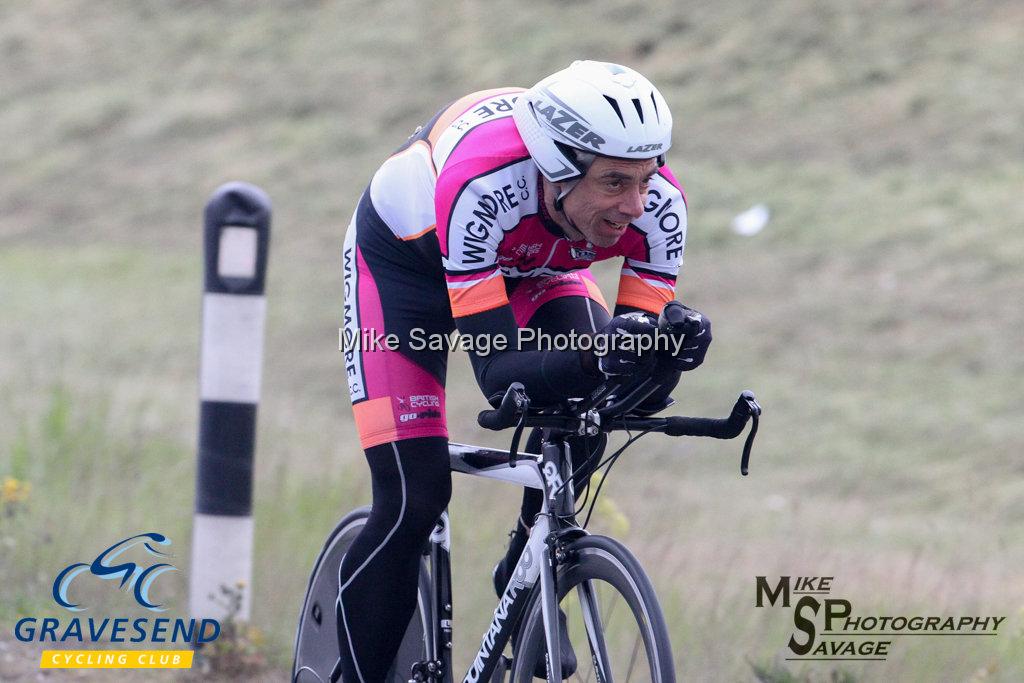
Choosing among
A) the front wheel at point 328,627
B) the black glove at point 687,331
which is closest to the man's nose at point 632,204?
the black glove at point 687,331

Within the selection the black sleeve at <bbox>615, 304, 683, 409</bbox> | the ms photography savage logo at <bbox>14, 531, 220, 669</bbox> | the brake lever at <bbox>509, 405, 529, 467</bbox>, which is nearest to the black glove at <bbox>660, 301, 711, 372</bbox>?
the black sleeve at <bbox>615, 304, 683, 409</bbox>

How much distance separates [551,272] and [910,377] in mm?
7072

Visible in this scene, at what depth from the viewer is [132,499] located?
18.9ft

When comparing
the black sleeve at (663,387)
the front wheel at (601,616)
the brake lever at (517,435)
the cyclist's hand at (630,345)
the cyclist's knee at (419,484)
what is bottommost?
the front wheel at (601,616)

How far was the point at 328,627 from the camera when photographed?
406 cm

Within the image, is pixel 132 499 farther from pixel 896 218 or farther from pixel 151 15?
pixel 151 15

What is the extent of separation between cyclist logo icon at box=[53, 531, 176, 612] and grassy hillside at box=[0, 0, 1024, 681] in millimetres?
153

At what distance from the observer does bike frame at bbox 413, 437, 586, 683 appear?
10.4 ft

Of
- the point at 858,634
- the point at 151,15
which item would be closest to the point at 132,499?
the point at 858,634

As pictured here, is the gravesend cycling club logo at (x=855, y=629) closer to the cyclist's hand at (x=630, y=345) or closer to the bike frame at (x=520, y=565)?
the bike frame at (x=520, y=565)

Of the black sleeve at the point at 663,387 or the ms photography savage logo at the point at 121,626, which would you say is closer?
the black sleeve at the point at 663,387

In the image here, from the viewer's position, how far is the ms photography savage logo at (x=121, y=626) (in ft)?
14.3

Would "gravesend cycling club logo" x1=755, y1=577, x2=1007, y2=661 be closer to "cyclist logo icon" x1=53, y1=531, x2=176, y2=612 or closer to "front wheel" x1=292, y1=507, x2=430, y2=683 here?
"front wheel" x1=292, y1=507, x2=430, y2=683

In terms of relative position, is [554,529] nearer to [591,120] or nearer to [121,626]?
[591,120]
